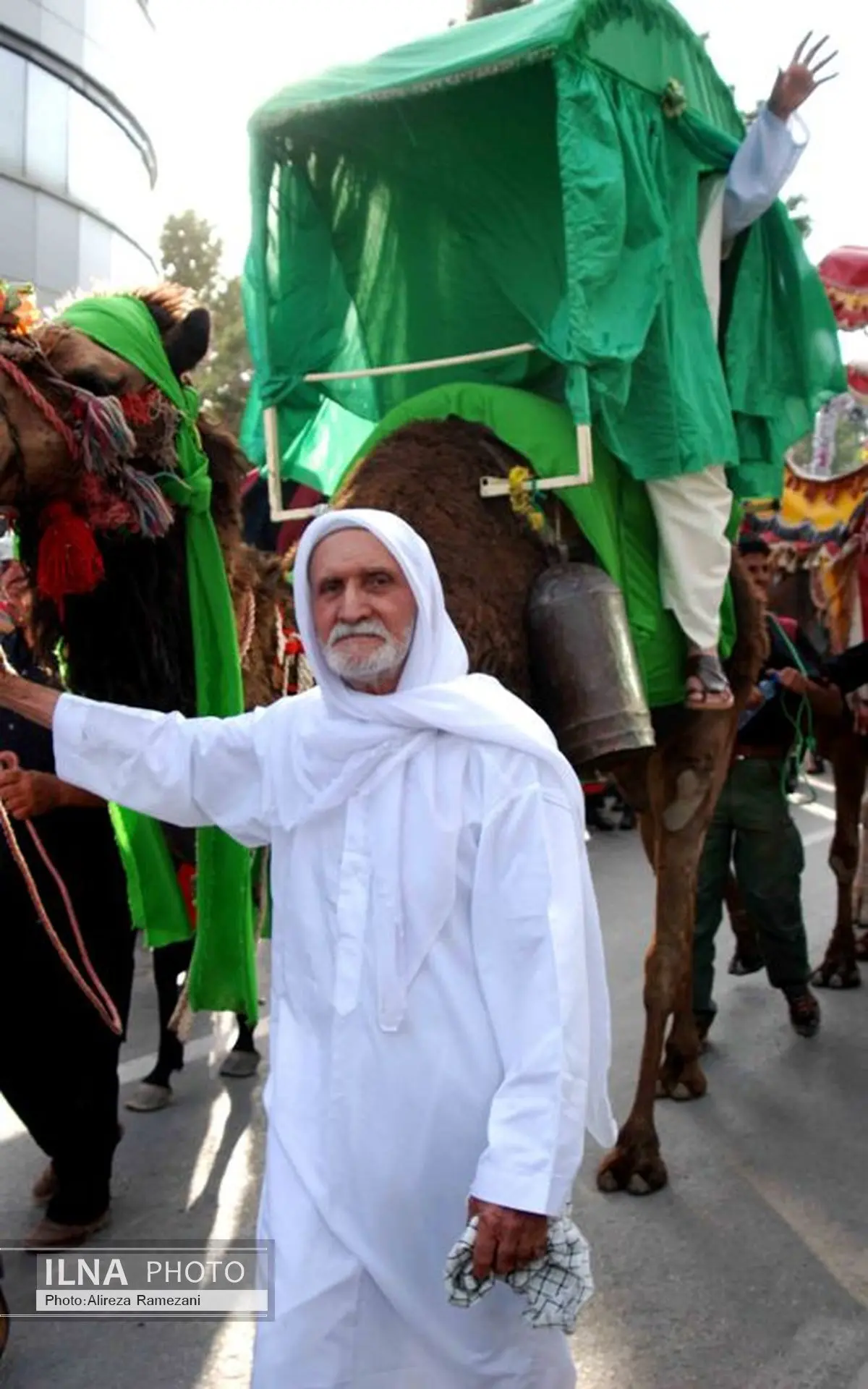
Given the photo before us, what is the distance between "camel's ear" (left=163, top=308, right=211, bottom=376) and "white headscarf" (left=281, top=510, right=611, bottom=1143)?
4.59ft

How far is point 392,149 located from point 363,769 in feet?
9.31

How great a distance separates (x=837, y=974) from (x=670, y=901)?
92.5 inches

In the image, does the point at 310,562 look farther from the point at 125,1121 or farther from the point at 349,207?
the point at 125,1121

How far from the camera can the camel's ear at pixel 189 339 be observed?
387cm

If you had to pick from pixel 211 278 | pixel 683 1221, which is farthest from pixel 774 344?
pixel 211 278

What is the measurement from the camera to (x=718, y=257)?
4.85 m

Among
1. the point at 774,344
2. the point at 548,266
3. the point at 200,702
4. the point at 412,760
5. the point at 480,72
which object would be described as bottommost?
the point at 200,702

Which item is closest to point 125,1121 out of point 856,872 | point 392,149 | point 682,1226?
point 682,1226

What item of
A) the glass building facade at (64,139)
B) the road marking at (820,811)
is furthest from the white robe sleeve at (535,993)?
the glass building facade at (64,139)

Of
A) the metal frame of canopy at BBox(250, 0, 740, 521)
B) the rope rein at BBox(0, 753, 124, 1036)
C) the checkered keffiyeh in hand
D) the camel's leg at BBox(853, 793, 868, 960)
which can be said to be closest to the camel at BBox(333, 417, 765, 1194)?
the metal frame of canopy at BBox(250, 0, 740, 521)

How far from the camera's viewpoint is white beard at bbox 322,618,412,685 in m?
2.56

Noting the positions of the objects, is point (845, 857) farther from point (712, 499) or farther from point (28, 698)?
point (28, 698)

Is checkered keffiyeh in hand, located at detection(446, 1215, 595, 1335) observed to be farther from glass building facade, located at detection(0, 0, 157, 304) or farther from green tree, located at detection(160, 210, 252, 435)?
green tree, located at detection(160, 210, 252, 435)

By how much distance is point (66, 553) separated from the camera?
3.50 m
